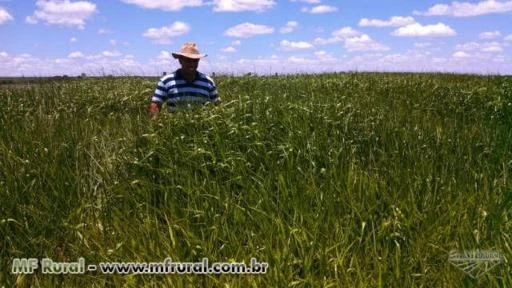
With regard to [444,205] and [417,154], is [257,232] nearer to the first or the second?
[444,205]

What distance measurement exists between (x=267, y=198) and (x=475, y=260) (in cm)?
161

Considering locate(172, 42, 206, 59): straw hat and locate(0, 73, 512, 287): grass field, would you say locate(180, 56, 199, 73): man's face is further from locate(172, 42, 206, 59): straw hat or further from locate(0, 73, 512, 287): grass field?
locate(0, 73, 512, 287): grass field

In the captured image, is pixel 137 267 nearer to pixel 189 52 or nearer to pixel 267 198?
pixel 267 198

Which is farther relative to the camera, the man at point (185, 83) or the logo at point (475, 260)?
the man at point (185, 83)

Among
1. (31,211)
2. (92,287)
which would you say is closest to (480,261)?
(92,287)

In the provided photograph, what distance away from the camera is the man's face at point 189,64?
23.2ft

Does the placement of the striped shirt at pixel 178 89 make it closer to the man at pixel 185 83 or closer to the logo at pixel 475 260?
the man at pixel 185 83

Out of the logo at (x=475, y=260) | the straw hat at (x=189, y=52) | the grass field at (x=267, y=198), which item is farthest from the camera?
the straw hat at (x=189, y=52)

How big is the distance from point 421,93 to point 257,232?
27.3 feet

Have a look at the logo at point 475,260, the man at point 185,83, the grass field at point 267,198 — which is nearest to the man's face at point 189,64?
the man at point 185,83

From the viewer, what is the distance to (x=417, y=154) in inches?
183

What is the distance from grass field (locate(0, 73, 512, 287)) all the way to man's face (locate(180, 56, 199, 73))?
144 cm

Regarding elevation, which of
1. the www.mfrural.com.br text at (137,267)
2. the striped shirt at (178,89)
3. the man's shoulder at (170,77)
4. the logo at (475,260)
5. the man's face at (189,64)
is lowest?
the www.mfrural.com.br text at (137,267)

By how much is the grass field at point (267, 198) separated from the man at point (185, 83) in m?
1.20
